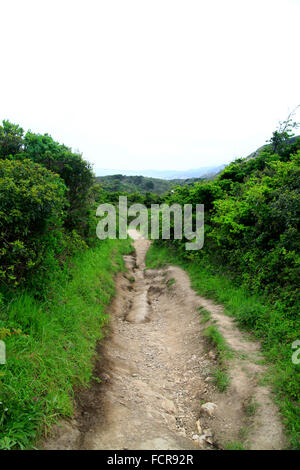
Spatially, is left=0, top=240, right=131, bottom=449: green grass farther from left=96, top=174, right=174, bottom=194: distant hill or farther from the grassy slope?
left=96, top=174, right=174, bottom=194: distant hill

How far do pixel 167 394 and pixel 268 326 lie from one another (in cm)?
283

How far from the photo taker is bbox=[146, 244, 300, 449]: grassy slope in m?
4.06

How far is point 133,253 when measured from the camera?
712 inches

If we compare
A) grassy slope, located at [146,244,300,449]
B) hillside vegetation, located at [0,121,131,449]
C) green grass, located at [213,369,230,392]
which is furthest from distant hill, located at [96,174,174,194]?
green grass, located at [213,369,230,392]

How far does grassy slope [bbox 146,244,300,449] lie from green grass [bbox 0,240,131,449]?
3.28 m

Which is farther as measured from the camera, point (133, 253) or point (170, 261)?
point (133, 253)

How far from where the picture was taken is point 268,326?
6215mm

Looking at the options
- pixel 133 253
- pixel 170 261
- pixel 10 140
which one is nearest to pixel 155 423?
pixel 10 140

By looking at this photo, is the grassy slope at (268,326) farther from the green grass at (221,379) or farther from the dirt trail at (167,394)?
the green grass at (221,379)

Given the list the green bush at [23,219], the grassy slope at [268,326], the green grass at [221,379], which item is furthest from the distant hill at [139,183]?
the green grass at [221,379]

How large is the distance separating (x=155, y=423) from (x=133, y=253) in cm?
1410
